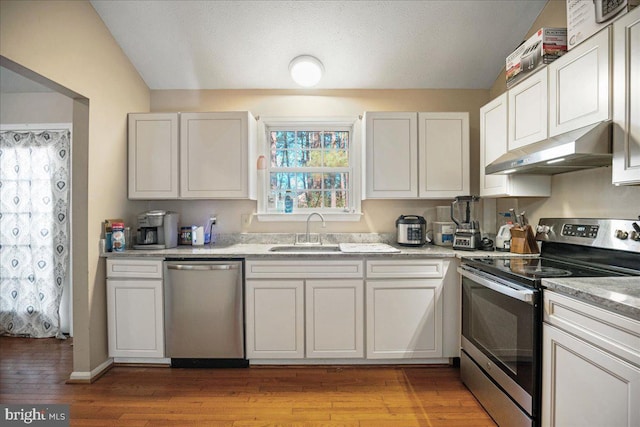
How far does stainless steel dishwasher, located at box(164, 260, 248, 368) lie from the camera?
2.48 meters

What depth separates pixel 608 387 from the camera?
120cm

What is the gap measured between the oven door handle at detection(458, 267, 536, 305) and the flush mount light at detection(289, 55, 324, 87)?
1990 millimetres

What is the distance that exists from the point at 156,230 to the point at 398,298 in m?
2.07

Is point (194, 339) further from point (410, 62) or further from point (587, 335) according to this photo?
point (410, 62)

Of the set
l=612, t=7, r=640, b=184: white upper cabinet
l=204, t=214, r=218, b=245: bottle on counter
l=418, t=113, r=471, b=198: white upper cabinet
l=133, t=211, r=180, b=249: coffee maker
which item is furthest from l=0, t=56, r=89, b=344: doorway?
l=612, t=7, r=640, b=184: white upper cabinet

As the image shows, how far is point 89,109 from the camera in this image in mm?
2389

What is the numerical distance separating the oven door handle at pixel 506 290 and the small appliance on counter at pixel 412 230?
69 cm

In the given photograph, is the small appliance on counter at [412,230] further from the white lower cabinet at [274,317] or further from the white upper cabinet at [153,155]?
the white upper cabinet at [153,155]

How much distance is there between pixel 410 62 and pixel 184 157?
212cm

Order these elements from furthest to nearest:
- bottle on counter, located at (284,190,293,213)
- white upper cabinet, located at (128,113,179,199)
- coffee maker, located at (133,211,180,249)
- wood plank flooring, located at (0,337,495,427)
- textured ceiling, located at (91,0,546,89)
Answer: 1. bottle on counter, located at (284,190,293,213)
2. white upper cabinet, located at (128,113,179,199)
3. coffee maker, located at (133,211,180,249)
4. textured ceiling, located at (91,0,546,89)
5. wood plank flooring, located at (0,337,495,427)

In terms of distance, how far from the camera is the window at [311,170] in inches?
127

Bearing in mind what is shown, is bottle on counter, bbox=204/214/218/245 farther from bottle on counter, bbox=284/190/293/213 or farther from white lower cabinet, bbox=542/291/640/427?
white lower cabinet, bbox=542/291/640/427

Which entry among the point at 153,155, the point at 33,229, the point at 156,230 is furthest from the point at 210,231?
the point at 33,229

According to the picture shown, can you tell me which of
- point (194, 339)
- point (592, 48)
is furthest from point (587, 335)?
point (194, 339)
